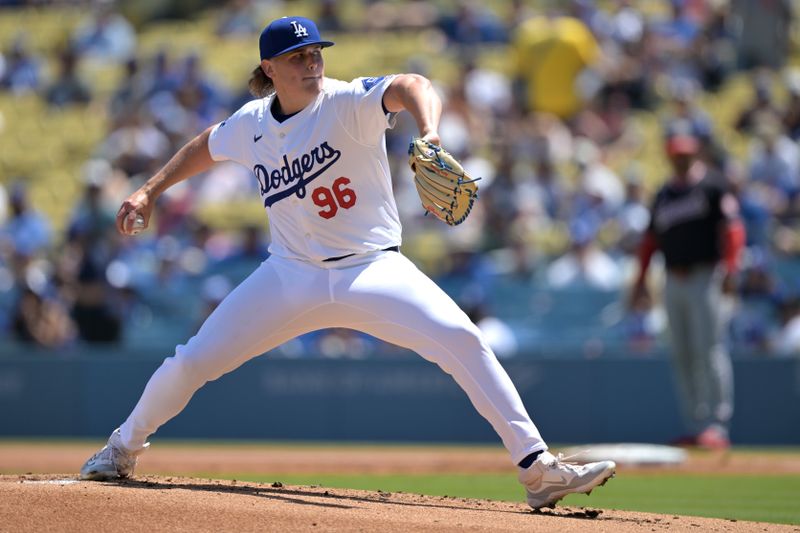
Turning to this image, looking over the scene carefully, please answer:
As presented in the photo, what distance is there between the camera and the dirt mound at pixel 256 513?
16.6 ft

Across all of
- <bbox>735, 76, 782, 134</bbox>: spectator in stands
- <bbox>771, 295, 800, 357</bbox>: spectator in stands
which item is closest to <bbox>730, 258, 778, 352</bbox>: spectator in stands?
<bbox>771, 295, 800, 357</bbox>: spectator in stands

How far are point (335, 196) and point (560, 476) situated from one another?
150cm

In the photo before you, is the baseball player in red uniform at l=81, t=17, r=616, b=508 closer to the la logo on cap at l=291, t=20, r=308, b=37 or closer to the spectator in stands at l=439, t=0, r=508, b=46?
the la logo on cap at l=291, t=20, r=308, b=37

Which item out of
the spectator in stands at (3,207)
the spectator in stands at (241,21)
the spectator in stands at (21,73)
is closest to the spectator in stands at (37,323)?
the spectator in stands at (3,207)

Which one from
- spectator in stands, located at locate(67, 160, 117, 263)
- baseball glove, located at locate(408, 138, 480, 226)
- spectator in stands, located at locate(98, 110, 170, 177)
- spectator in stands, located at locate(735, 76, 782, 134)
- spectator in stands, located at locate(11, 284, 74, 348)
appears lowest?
baseball glove, located at locate(408, 138, 480, 226)

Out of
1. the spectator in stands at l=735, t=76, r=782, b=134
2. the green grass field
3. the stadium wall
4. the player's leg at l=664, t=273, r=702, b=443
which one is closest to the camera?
the green grass field

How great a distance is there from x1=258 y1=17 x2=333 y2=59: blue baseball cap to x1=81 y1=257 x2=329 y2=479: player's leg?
902 mm

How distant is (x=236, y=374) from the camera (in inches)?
524

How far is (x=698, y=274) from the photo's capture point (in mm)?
10906

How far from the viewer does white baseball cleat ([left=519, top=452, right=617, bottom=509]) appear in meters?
5.63

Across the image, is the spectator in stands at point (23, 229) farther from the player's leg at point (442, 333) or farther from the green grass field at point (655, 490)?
the player's leg at point (442, 333)

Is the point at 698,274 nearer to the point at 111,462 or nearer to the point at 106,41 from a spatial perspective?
the point at 111,462

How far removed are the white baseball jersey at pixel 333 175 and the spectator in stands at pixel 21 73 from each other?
14.5m

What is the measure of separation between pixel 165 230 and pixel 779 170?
22.4 feet
